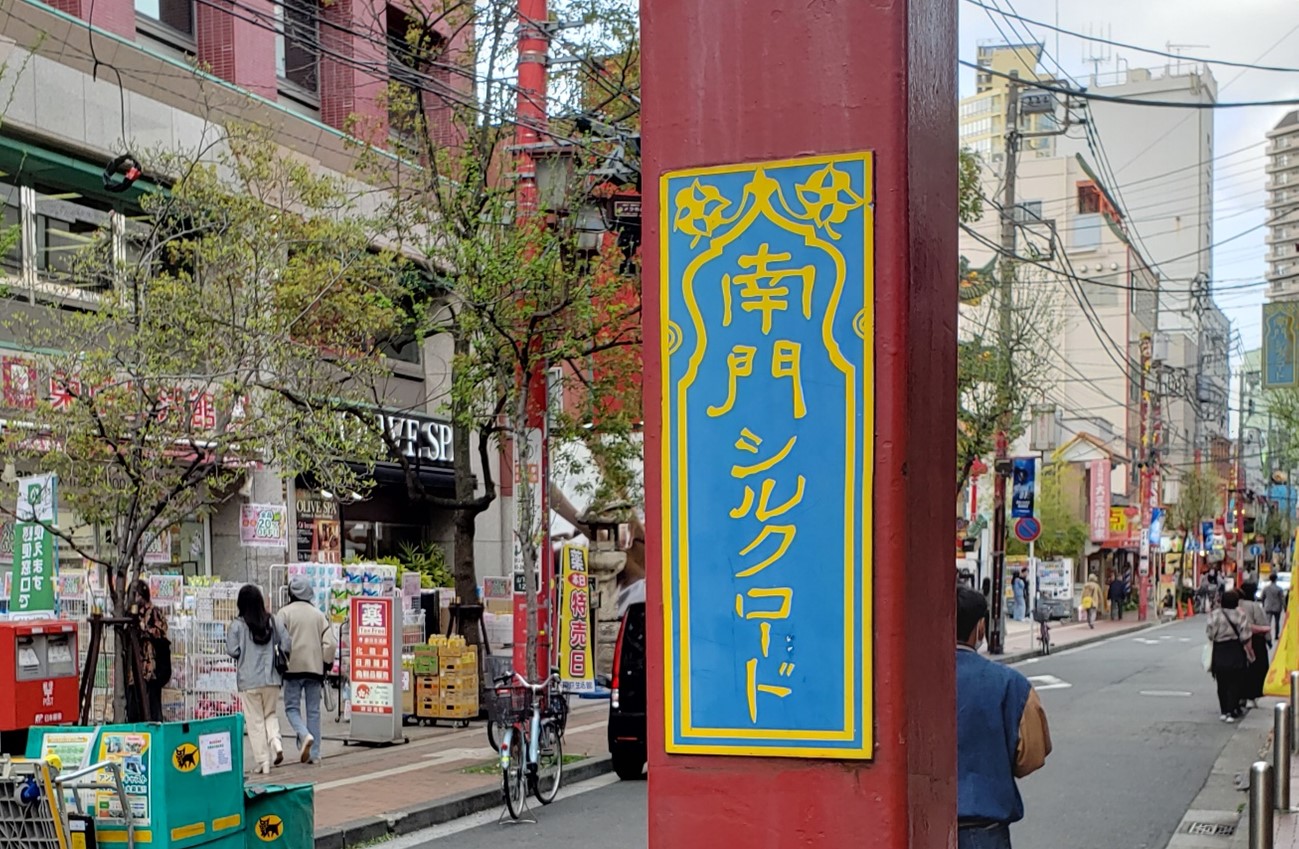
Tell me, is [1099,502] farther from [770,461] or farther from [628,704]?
[770,461]

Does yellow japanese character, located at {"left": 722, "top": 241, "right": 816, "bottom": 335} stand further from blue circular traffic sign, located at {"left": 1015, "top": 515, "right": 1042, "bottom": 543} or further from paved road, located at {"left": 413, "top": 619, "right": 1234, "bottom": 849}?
blue circular traffic sign, located at {"left": 1015, "top": 515, "right": 1042, "bottom": 543}

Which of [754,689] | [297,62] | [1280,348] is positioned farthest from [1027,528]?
[754,689]

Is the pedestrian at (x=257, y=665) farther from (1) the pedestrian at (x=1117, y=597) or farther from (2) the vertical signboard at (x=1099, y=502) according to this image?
(2) the vertical signboard at (x=1099, y=502)

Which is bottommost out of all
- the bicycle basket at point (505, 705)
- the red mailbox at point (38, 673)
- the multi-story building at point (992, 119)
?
the bicycle basket at point (505, 705)

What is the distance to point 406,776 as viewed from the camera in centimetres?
1422

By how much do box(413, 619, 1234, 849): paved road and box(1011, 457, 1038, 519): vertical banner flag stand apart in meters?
7.36

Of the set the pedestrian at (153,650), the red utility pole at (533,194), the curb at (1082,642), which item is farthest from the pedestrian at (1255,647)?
the pedestrian at (153,650)

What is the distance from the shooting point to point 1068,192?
263ft

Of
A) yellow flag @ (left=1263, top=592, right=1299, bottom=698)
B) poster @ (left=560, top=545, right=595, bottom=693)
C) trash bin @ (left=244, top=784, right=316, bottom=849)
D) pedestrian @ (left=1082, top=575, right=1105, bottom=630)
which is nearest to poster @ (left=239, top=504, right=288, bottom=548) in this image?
poster @ (left=560, top=545, right=595, bottom=693)

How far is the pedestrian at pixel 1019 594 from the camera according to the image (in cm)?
4619

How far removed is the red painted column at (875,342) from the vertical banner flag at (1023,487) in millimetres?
29903

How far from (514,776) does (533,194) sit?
20.4 ft

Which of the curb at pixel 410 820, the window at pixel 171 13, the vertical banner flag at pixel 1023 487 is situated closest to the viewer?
the curb at pixel 410 820

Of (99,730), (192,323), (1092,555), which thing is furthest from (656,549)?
(1092,555)
